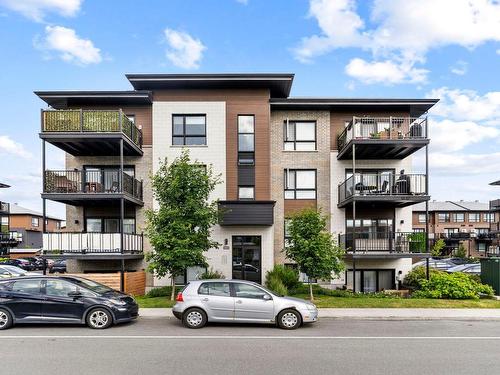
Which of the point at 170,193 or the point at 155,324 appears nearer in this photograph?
the point at 155,324

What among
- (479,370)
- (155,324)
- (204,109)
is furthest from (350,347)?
(204,109)

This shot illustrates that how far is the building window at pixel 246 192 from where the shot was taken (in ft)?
68.7

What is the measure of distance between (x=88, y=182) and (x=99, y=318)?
9115mm

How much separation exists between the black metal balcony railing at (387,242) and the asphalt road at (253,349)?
21.5ft

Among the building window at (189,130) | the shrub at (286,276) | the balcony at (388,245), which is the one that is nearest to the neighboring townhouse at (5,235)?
the building window at (189,130)

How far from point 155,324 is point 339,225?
470 inches

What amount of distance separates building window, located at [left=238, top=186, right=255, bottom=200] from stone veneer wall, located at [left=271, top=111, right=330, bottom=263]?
123cm

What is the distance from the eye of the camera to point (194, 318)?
11750mm

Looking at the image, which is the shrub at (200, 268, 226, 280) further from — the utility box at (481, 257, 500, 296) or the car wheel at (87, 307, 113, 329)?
the utility box at (481, 257, 500, 296)

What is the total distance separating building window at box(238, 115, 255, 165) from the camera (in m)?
21.0

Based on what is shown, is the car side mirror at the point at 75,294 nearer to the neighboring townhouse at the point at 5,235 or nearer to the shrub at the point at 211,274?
the shrub at the point at 211,274

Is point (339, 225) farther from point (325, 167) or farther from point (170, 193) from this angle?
point (170, 193)

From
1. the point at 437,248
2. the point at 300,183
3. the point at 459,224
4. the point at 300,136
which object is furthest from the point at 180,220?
the point at 459,224

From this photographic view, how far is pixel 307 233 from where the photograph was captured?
16.5 metres
